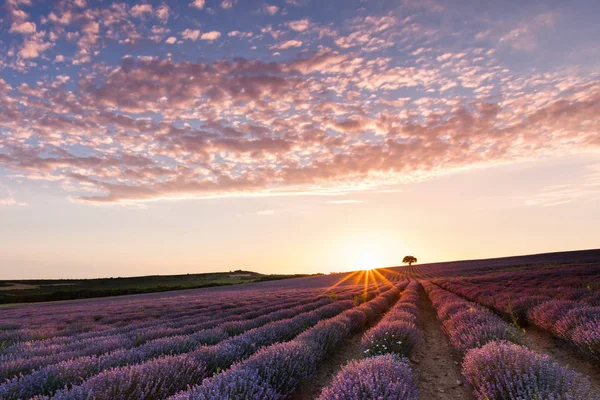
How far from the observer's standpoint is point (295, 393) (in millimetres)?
4469

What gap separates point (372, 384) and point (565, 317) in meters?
5.18

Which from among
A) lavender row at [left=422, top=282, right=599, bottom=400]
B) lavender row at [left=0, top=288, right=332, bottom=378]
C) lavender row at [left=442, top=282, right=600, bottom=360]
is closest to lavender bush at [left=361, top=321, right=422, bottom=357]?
Answer: lavender row at [left=422, top=282, right=599, bottom=400]

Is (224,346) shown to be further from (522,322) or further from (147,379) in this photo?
(522,322)

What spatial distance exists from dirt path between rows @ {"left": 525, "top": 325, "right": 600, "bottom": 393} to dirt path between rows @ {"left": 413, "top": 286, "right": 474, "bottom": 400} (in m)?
1.29

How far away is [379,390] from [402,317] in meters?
4.83

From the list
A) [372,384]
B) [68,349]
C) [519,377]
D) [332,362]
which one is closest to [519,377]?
[519,377]

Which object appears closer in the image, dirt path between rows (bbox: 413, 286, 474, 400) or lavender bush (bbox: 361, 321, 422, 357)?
dirt path between rows (bbox: 413, 286, 474, 400)

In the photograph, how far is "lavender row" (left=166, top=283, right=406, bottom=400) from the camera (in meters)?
2.85

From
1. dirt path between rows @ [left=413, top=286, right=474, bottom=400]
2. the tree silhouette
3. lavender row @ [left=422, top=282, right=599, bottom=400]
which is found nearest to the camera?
lavender row @ [left=422, top=282, right=599, bottom=400]

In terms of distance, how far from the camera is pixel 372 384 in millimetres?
2684

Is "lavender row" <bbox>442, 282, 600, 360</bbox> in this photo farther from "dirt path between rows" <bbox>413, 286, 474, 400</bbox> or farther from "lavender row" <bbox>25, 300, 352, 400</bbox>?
"lavender row" <bbox>25, 300, 352, 400</bbox>

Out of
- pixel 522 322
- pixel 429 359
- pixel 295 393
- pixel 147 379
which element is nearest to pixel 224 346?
pixel 295 393

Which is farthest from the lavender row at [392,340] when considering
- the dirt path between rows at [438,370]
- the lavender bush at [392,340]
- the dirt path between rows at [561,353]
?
the dirt path between rows at [561,353]

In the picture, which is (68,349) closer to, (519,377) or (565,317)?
(519,377)
